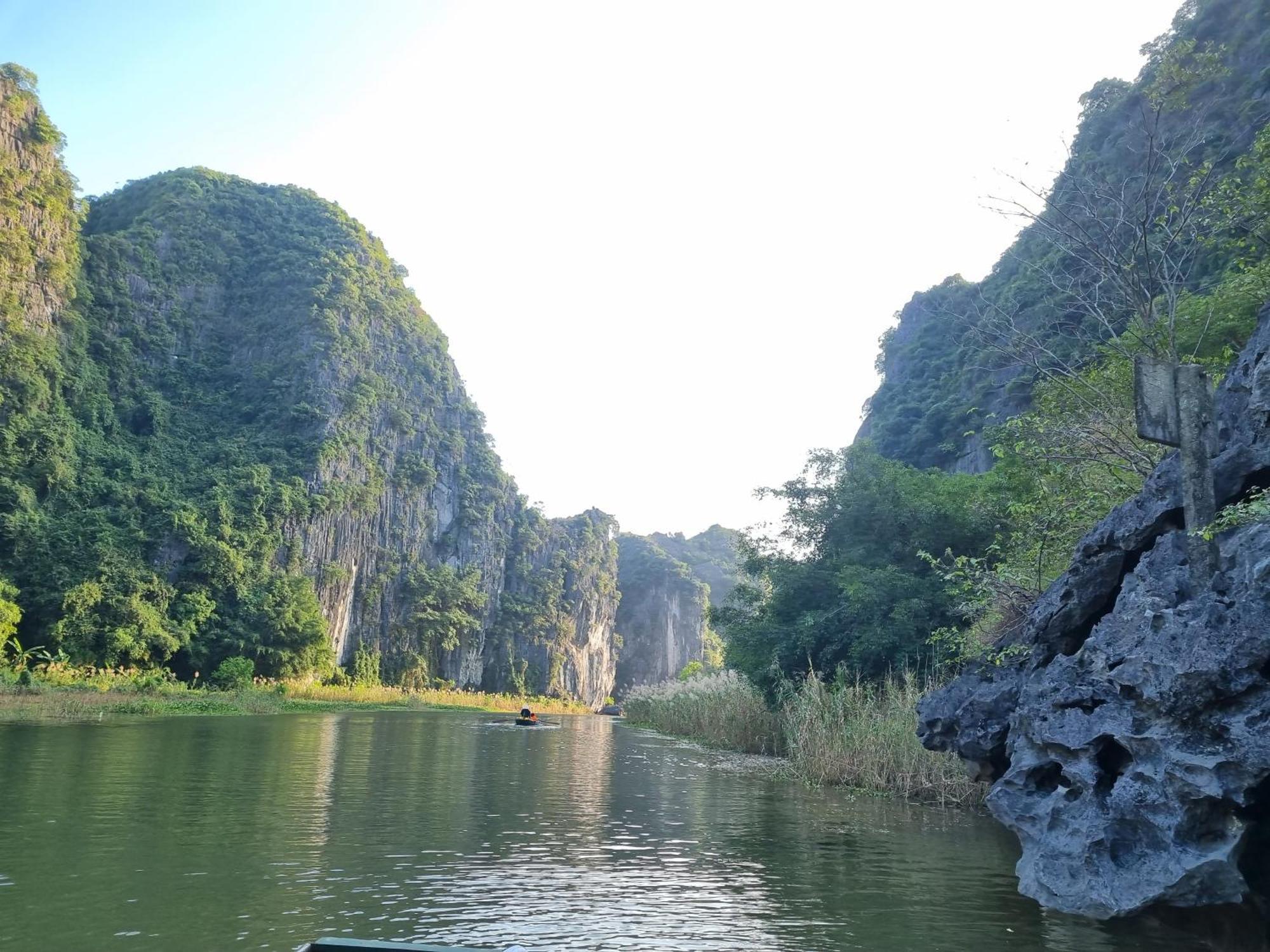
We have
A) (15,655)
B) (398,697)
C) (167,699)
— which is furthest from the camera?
(398,697)

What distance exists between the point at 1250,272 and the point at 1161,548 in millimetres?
4993

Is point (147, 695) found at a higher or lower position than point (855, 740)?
lower

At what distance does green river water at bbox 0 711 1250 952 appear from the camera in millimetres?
5684

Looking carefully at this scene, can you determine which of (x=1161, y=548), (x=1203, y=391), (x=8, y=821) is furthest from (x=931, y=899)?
(x=8, y=821)

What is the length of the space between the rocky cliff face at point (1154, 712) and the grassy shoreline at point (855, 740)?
158 inches

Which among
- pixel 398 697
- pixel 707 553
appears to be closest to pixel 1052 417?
pixel 398 697

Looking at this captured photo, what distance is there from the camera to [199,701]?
3123 centimetres

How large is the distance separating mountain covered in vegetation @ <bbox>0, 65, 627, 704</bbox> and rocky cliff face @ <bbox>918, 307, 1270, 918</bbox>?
39082mm

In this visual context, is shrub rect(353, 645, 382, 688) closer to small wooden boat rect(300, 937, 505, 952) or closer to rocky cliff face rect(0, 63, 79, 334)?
rocky cliff face rect(0, 63, 79, 334)

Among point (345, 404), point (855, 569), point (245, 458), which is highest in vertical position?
point (345, 404)

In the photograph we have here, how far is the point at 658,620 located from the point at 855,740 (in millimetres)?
102030

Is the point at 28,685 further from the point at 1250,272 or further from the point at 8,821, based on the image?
the point at 1250,272

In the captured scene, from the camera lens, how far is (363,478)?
207 ft

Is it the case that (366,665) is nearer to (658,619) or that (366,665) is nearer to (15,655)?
(15,655)
